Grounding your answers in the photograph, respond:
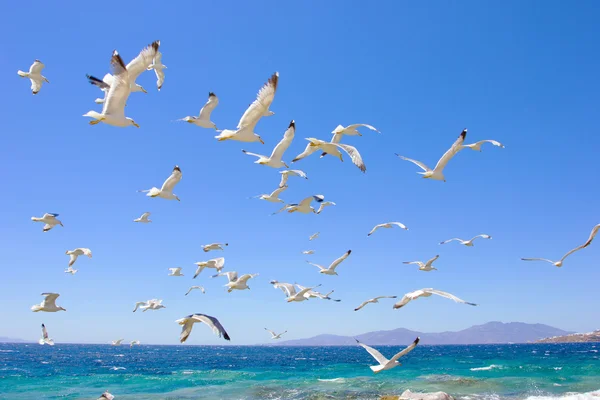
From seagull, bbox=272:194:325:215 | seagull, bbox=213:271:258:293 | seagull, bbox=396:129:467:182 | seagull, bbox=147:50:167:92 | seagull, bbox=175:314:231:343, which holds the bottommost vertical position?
seagull, bbox=175:314:231:343

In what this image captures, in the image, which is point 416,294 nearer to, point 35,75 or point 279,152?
point 279,152

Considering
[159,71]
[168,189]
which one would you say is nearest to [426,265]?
[168,189]

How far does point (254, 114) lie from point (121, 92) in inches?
118

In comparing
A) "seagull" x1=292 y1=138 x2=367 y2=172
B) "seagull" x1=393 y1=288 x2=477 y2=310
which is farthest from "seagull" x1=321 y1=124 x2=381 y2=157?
"seagull" x1=393 y1=288 x2=477 y2=310

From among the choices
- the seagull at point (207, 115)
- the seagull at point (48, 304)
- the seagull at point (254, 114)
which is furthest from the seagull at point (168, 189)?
the seagull at point (48, 304)

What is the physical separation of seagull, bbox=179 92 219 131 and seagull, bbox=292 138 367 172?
2625 millimetres

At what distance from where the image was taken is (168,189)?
16.0 m

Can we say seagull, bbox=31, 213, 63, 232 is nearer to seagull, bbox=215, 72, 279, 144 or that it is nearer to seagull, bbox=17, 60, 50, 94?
seagull, bbox=17, 60, 50, 94

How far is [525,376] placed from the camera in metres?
35.6

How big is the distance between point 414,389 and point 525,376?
13.4 meters

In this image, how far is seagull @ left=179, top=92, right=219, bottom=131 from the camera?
13.5 m

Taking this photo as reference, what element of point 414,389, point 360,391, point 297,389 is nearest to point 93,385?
point 297,389

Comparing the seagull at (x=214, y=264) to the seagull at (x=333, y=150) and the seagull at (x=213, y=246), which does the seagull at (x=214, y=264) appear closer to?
the seagull at (x=213, y=246)

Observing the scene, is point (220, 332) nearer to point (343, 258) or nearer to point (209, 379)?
point (343, 258)
